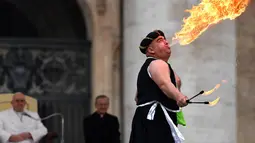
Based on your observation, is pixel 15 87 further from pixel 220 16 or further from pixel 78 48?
pixel 220 16

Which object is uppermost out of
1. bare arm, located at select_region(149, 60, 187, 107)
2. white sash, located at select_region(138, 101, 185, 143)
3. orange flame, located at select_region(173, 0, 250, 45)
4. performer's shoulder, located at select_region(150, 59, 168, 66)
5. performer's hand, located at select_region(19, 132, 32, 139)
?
orange flame, located at select_region(173, 0, 250, 45)

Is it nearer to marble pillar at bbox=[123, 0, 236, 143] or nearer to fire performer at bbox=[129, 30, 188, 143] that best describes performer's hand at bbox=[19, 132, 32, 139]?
marble pillar at bbox=[123, 0, 236, 143]

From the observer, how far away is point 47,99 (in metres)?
11.4

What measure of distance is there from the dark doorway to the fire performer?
198 inches

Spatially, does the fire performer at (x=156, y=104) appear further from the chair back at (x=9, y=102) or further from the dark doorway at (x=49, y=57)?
the dark doorway at (x=49, y=57)

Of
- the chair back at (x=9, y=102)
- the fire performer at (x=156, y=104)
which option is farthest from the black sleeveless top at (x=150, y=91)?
the chair back at (x=9, y=102)

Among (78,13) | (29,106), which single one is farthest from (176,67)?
(78,13)

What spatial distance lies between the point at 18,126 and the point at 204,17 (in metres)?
3.37

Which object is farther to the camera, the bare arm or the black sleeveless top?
the black sleeveless top

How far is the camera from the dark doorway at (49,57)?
11.4 metres

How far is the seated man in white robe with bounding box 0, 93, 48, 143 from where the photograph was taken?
9.25 m

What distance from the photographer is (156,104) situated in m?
6.26

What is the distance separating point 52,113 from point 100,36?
1249 mm

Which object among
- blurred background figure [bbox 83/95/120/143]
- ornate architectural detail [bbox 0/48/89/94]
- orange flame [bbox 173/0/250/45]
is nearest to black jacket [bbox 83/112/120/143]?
blurred background figure [bbox 83/95/120/143]
